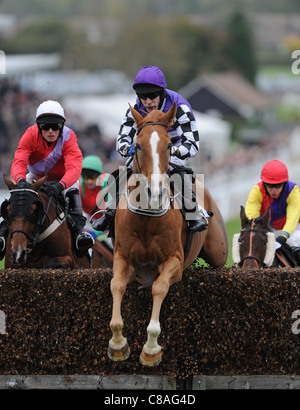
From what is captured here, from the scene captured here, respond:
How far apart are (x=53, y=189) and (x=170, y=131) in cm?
118

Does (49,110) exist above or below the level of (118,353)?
above

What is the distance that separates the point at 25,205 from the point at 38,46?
196 ft

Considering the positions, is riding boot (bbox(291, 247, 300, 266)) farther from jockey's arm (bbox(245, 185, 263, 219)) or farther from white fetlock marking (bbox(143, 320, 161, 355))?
white fetlock marking (bbox(143, 320, 161, 355))

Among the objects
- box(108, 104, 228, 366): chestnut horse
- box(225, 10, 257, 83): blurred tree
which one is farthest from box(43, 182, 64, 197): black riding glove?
box(225, 10, 257, 83): blurred tree

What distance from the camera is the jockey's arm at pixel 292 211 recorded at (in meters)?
7.71

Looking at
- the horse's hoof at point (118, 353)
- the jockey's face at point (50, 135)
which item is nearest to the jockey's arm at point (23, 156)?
the jockey's face at point (50, 135)

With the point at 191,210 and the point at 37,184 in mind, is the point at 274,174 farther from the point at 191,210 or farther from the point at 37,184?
the point at 37,184

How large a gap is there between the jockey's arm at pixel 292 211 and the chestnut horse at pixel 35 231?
221 centimetres

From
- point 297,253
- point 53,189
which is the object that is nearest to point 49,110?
point 53,189

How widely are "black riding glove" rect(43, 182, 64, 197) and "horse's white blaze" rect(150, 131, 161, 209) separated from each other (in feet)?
5.55

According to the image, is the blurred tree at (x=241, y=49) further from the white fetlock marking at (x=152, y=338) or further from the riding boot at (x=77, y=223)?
the white fetlock marking at (x=152, y=338)

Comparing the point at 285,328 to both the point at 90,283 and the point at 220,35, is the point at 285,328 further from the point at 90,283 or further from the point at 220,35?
the point at 220,35

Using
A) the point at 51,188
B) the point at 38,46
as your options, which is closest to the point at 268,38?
the point at 38,46

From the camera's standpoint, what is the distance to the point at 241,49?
70625 mm
